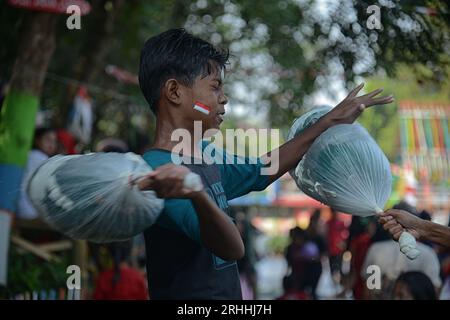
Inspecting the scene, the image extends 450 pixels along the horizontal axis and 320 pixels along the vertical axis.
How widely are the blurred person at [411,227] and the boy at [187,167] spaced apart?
516 millimetres

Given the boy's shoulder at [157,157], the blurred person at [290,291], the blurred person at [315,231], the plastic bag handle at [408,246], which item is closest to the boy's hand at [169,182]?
the boy's shoulder at [157,157]

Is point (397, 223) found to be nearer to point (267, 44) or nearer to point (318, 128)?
point (318, 128)

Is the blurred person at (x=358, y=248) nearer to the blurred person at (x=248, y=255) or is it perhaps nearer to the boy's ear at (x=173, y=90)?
the blurred person at (x=248, y=255)

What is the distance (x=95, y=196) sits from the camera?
202cm

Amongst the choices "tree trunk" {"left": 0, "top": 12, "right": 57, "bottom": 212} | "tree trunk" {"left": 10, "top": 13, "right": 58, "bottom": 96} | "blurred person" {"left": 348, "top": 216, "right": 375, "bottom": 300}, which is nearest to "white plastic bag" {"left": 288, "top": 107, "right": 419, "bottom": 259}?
"tree trunk" {"left": 0, "top": 12, "right": 57, "bottom": 212}

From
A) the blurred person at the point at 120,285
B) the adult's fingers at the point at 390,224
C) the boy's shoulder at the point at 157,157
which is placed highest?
the boy's shoulder at the point at 157,157

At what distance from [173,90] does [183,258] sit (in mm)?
530

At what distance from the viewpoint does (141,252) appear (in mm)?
9266

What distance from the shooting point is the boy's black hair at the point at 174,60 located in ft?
7.72

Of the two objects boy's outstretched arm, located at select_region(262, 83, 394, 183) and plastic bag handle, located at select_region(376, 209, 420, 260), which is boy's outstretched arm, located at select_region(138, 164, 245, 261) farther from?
boy's outstretched arm, located at select_region(262, 83, 394, 183)

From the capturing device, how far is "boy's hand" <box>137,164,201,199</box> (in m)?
1.88

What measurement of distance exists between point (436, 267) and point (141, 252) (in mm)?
4817

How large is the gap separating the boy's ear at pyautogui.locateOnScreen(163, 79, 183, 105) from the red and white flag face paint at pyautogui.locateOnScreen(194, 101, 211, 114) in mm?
55
